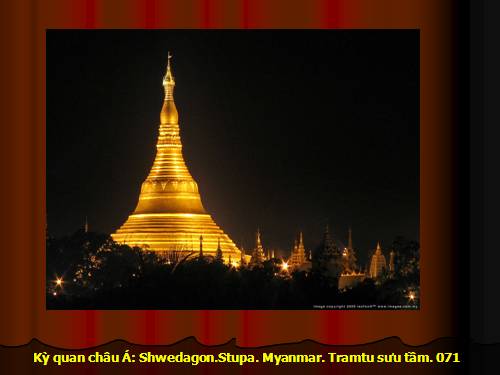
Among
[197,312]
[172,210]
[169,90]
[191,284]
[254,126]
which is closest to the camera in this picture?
[197,312]

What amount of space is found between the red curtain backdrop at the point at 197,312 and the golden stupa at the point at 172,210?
497mm

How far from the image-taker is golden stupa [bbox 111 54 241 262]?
25.7 feet

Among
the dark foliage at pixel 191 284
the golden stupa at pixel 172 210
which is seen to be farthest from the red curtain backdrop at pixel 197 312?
the golden stupa at pixel 172 210

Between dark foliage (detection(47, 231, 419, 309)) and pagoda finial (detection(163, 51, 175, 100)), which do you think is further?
pagoda finial (detection(163, 51, 175, 100))

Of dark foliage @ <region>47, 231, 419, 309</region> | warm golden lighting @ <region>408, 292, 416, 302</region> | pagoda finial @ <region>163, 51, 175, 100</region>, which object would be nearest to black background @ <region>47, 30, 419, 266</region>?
pagoda finial @ <region>163, 51, 175, 100</region>

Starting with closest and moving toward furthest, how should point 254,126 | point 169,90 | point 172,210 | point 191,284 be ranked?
point 191,284, point 169,90, point 254,126, point 172,210

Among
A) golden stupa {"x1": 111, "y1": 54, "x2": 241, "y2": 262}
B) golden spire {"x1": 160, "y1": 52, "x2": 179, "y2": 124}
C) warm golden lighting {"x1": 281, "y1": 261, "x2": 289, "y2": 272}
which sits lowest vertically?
warm golden lighting {"x1": 281, "y1": 261, "x2": 289, "y2": 272}

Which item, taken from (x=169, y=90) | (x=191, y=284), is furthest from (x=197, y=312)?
(x=169, y=90)

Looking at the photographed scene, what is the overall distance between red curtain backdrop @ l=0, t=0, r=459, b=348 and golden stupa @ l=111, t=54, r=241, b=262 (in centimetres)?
50

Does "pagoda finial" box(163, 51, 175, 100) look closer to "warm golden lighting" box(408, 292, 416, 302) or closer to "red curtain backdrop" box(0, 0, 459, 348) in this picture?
"red curtain backdrop" box(0, 0, 459, 348)

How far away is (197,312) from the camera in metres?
7.44

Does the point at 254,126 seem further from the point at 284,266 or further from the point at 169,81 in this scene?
the point at 284,266

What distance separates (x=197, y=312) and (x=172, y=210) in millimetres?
1588
